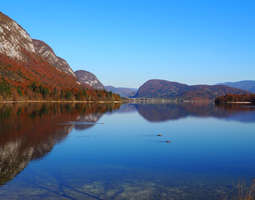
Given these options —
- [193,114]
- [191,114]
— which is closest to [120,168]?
[191,114]

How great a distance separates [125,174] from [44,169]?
637 centimetres

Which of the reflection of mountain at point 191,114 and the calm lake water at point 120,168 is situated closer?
the calm lake water at point 120,168

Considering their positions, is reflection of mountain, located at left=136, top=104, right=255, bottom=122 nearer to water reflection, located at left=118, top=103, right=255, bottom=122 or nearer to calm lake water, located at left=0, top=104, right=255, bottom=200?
water reflection, located at left=118, top=103, right=255, bottom=122

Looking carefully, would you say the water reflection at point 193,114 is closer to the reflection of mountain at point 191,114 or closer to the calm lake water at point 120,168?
the reflection of mountain at point 191,114

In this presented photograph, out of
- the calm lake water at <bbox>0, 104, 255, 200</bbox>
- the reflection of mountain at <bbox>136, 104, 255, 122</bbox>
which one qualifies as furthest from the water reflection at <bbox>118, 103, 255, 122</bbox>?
the calm lake water at <bbox>0, 104, 255, 200</bbox>

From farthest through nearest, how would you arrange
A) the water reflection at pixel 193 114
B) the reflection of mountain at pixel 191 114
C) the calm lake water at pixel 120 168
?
the water reflection at pixel 193 114 < the reflection of mountain at pixel 191 114 < the calm lake water at pixel 120 168

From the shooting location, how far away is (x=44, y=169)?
66.6 ft

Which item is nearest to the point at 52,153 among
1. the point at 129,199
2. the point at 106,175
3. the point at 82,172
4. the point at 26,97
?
the point at 82,172

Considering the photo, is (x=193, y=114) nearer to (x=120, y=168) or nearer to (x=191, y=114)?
(x=191, y=114)

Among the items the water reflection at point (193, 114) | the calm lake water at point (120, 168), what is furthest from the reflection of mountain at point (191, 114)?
the calm lake water at point (120, 168)

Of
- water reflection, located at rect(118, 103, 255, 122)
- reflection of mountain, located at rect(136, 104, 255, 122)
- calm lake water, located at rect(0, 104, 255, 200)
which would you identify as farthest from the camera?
water reflection, located at rect(118, 103, 255, 122)

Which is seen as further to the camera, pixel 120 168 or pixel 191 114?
pixel 191 114

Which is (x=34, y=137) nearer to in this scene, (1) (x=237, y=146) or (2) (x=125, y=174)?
(2) (x=125, y=174)

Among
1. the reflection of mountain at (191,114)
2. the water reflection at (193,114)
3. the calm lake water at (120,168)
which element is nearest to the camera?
the calm lake water at (120,168)
